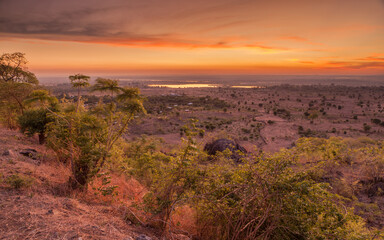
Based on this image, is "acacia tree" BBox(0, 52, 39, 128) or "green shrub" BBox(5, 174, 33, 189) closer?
"green shrub" BBox(5, 174, 33, 189)

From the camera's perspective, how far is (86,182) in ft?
21.9

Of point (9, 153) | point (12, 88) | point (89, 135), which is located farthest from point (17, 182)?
point (12, 88)

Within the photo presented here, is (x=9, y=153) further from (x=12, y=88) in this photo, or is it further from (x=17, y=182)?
(x=12, y=88)

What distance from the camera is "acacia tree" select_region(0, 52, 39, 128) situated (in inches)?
555

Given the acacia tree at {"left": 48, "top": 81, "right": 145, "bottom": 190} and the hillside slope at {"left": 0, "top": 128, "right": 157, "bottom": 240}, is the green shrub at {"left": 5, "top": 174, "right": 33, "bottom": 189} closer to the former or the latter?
the hillside slope at {"left": 0, "top": 128, "right": 157, "bottom": 240}

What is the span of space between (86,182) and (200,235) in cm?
410

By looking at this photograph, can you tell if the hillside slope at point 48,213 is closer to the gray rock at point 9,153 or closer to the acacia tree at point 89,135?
the acacia tree at point 89,135

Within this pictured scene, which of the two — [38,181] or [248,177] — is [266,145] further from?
[38,181]

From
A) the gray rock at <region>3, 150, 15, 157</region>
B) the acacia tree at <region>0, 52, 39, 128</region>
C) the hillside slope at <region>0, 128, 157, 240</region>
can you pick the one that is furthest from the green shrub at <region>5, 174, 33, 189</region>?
the acacia tree at <region>0, 52, 39, 128</region>

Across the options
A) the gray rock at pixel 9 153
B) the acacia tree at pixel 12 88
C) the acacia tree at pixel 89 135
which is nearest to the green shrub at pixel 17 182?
the acacia tree at pixel 89 135

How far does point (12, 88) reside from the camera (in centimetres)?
1413

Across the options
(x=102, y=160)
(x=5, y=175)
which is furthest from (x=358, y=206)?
(x=5, y=175)

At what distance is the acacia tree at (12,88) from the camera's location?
14.1 metres

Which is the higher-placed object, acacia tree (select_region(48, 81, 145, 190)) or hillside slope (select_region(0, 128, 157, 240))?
acacia tree (select_region(48, 81, 145, 190))
